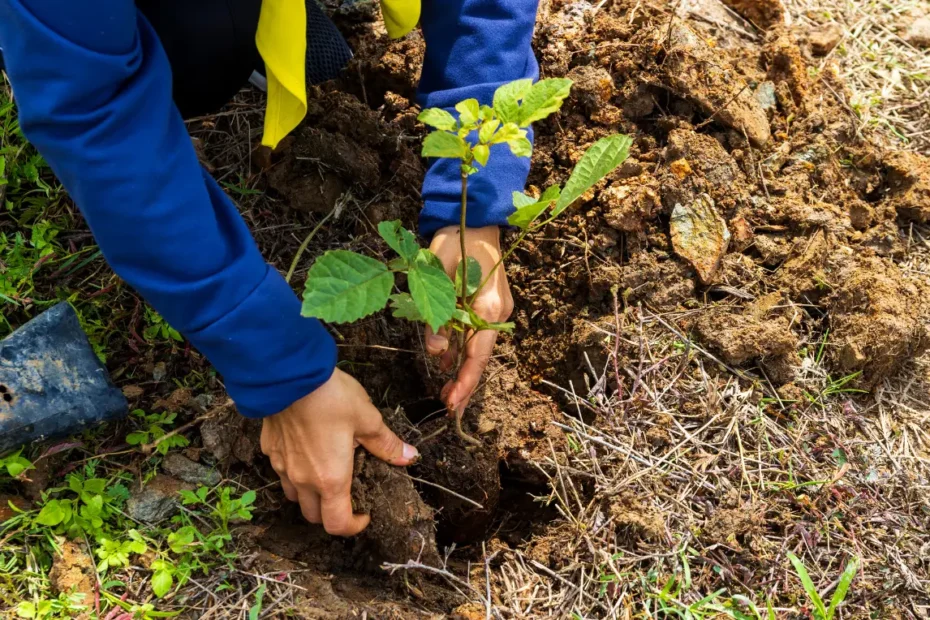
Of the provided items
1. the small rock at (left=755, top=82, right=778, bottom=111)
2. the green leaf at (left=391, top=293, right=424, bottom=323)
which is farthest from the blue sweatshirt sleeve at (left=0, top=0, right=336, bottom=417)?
the small rock at (left=755, top=82, right=778, bottom=111)

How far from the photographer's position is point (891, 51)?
8.94 feet

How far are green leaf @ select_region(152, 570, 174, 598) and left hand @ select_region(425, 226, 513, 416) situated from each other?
74 centimetres

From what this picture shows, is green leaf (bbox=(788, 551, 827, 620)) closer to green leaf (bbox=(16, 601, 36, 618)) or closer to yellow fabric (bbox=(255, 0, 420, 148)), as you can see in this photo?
yellow fabric (bbox=(255, 0, 420, 148))

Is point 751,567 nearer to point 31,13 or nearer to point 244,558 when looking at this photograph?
point 244,558

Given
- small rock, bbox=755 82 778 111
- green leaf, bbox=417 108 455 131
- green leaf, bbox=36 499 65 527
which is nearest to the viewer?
green leaf, bbox=417 108 455 131

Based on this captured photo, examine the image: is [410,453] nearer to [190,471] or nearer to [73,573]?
[190,471]

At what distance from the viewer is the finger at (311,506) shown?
1.69m

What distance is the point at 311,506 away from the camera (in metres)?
1.72

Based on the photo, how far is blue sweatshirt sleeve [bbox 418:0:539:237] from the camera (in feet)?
6.01

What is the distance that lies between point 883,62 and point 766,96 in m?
0.70

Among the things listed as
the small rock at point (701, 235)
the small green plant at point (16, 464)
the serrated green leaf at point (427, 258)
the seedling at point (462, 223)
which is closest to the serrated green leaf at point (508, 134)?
the seedling at point (462, 223)

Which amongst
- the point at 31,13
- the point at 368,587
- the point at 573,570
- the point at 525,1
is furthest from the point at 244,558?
the point at 525,1

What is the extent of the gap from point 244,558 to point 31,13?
1168mm

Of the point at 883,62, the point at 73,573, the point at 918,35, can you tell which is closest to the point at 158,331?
the point at 73,573
